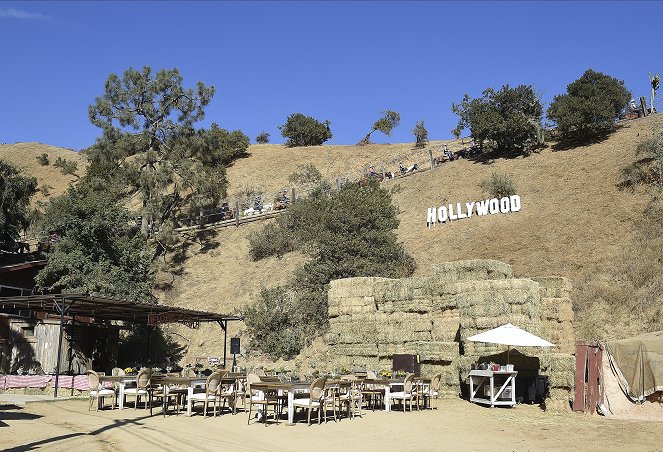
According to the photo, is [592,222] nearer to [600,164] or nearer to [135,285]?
[600,164]

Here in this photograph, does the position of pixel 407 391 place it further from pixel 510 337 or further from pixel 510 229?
pixel 510 229

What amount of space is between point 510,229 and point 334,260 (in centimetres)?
1077

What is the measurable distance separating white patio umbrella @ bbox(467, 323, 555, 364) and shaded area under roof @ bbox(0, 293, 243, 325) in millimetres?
10377

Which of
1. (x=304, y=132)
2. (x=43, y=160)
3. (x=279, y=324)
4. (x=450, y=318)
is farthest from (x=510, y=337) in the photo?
(x=43, y=160)

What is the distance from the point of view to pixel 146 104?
44.1 metres

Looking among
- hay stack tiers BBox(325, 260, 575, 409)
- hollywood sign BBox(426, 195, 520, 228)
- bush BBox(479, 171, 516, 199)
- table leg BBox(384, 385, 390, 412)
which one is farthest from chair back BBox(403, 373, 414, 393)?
bush BBox(479, 171, 516, 199)

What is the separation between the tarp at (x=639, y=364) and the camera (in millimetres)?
14266

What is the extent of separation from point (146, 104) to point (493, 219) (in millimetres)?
24819

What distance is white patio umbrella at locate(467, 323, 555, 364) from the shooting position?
15844mm

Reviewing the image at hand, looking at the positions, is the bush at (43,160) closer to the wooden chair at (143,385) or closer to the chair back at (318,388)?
the wooden chair at (143,385)

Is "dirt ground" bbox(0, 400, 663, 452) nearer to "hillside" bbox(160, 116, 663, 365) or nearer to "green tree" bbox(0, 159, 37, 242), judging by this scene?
"hillside" bbox(160, 116, 663, 365)

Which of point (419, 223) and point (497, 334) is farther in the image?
point (419, 223)

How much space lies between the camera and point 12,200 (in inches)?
1475

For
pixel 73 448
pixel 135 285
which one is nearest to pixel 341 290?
pixel 135 285
